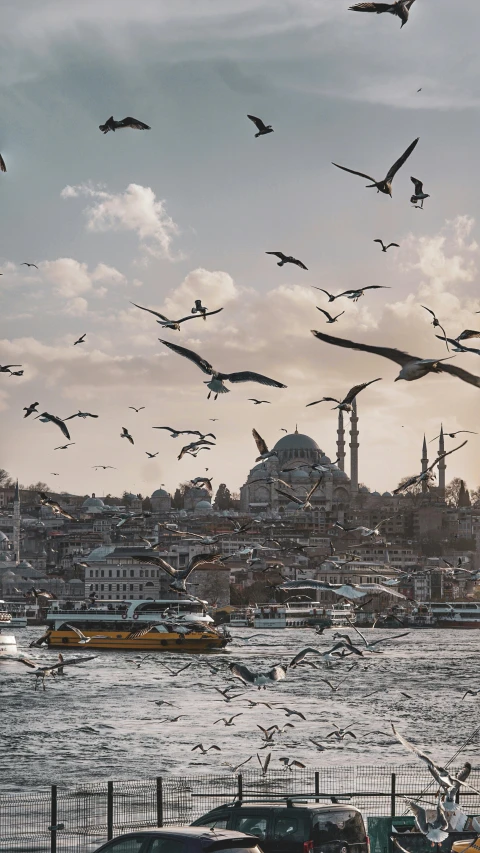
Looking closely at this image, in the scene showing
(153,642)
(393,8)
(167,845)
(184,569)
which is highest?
(393,8)

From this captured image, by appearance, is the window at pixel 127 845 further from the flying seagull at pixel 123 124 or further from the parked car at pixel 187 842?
the flying seagull at pixel 123 124

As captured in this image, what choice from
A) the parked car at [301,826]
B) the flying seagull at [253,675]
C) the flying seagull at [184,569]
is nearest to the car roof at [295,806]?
the parked car at [301,826]

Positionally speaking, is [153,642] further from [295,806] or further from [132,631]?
[295,806]

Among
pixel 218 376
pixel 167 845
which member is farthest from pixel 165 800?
pixel 167 845

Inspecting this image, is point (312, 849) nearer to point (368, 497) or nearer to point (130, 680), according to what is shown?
point (130, 680)

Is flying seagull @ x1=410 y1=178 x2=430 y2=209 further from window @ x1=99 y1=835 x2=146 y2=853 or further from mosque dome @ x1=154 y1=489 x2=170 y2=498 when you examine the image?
mosque dome @ x1=154 y1=489 x2=170 y2=498
